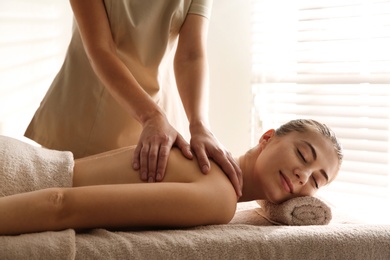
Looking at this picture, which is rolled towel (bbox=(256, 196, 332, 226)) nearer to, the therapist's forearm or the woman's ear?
the woman's ear

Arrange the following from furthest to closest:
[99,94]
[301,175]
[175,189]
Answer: [99,94]
[301,175]
[175,189]

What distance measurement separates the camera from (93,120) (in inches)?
79.5

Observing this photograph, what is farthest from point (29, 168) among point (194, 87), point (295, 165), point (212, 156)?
point (295, 165)

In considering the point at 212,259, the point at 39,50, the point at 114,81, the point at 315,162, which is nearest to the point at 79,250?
the point at 212,259

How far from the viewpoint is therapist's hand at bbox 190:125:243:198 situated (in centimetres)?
155

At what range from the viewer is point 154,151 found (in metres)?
1.50

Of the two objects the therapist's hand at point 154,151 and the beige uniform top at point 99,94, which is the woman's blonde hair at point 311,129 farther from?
the beige uniform top at point 99,94

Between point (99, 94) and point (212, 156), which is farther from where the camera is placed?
point (99, 94)

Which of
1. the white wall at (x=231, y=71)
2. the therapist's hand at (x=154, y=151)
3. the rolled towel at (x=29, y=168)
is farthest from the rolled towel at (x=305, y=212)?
the white wall at (x=231, y=71)

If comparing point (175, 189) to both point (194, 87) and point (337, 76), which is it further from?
point (337, 76)

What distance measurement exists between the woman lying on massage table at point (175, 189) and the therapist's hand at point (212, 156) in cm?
2

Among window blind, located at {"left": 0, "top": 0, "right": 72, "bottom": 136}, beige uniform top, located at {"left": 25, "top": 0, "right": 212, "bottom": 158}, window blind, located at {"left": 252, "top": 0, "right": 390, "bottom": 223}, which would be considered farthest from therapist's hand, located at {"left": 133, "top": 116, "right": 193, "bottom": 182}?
window blind, located at {"left": 0, "top": 0, "right": 72, "bottom": 136}

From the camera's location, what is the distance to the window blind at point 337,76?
2.72 metres

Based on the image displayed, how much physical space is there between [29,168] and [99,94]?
61 centimetres
